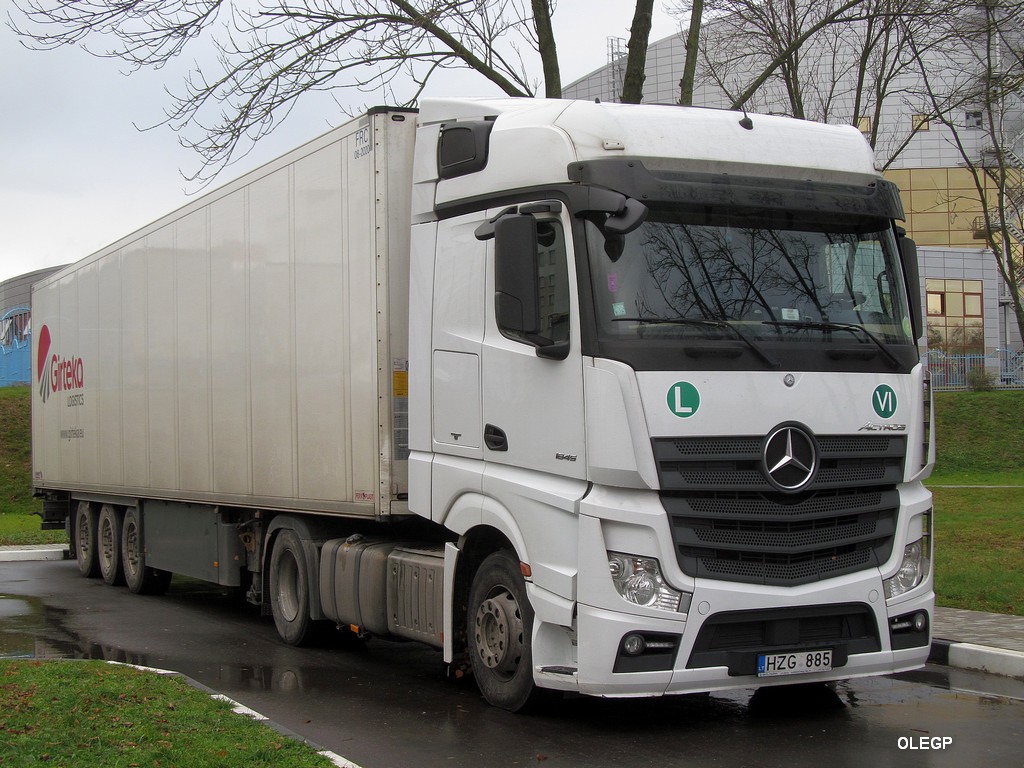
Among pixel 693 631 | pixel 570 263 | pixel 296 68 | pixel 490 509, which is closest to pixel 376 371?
pixel 490 509

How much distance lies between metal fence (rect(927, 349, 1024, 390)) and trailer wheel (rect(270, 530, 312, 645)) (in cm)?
3107

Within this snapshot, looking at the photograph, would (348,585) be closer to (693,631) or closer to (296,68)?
(693,631)

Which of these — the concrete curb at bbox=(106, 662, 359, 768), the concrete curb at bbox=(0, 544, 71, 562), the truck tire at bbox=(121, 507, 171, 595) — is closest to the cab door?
the concrete curb at bbox=(106, 662, 359, 768)

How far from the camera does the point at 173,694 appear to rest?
284 inches

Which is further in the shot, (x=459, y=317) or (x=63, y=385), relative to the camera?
(x=63, y=385)

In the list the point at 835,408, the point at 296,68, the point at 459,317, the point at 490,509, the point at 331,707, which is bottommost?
the point at 331,707

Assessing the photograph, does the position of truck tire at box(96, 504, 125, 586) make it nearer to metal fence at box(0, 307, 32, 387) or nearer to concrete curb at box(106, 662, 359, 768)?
concrete curb at box(106, 662, 359, 768)

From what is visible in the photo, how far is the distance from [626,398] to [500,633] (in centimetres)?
176

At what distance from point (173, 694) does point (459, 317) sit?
2.86 metres

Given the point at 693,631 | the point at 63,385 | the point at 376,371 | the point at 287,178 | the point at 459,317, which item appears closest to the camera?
the point at 693,631

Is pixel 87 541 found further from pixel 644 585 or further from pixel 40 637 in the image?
pixel 644 585

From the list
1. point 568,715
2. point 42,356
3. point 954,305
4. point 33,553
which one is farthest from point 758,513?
point 954,305

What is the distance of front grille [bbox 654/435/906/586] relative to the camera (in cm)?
636

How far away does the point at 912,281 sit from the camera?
733 centimetres
